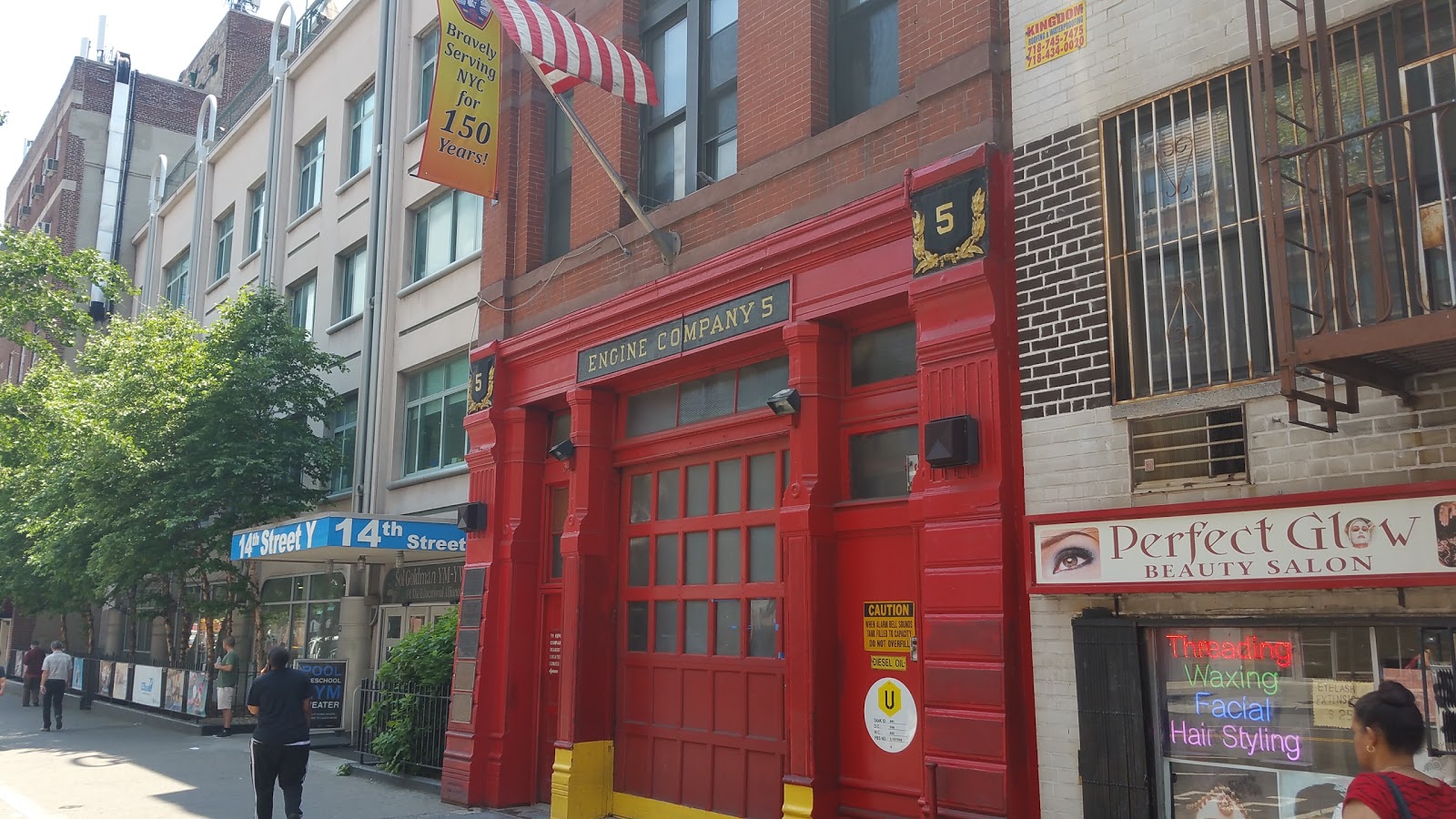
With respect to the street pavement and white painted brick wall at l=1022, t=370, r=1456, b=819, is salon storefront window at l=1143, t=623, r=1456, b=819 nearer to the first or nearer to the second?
white painted brick wall at l=1022, t=370, r=1456, b=819

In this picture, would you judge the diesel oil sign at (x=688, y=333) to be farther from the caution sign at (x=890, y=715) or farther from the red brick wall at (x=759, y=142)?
the caution sign at (x=890, y=715)

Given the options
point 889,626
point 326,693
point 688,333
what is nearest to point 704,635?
point 889,626

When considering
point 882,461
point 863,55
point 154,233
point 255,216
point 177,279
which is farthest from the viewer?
point 154,233

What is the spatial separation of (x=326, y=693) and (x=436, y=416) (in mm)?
4594

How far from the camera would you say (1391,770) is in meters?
3.72

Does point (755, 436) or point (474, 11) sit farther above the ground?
point (474, 11)

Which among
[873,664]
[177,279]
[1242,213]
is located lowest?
[873,664]

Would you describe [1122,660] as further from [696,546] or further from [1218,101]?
[696,546]

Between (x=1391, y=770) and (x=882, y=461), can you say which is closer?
(x=1391, y=770)

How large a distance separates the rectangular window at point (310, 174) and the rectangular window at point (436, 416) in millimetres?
6484

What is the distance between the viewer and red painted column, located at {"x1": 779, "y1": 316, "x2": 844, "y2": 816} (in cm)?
902

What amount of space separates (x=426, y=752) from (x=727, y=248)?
7501 millimetres

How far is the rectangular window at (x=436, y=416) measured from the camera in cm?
1784

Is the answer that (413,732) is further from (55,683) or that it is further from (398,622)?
(55,683)
